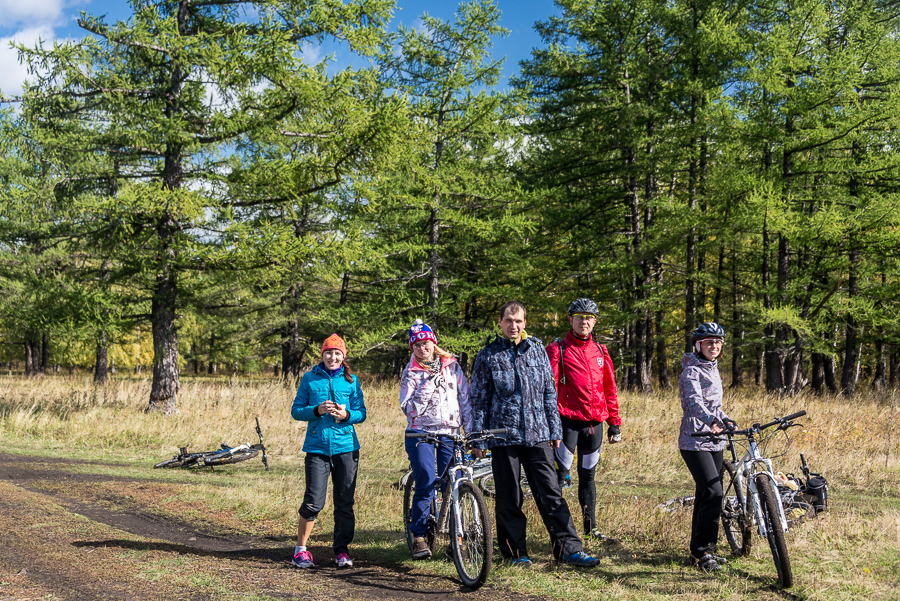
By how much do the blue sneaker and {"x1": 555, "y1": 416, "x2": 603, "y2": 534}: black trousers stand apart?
0.79m

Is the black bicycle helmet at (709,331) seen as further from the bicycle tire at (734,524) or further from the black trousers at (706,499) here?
the bicycle tire at (734,524)

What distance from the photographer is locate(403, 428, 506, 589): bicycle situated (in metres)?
4.32

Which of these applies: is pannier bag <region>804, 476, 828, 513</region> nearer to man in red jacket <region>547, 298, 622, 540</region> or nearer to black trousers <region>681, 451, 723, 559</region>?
black trousers <region>681, 451, 723, 559</region>

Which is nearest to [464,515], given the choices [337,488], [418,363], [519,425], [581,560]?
[519,425]

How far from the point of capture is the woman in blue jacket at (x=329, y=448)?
5.01 meters

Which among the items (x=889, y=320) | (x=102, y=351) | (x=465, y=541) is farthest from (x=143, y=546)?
(x=102, y=351)

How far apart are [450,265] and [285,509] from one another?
13017mm

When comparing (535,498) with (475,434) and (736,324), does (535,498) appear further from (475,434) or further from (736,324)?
(736,324)

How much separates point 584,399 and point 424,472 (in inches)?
61.4

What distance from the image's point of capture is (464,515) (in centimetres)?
459

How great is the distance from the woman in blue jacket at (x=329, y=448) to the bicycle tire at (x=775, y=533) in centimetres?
302

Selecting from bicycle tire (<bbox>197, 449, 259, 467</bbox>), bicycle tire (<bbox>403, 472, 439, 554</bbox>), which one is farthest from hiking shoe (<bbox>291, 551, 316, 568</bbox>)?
bicycle tire (<bbox>197, 449, 259, 467</bbox>)

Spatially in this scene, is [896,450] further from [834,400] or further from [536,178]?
[536,178]

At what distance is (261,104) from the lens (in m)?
12.0
